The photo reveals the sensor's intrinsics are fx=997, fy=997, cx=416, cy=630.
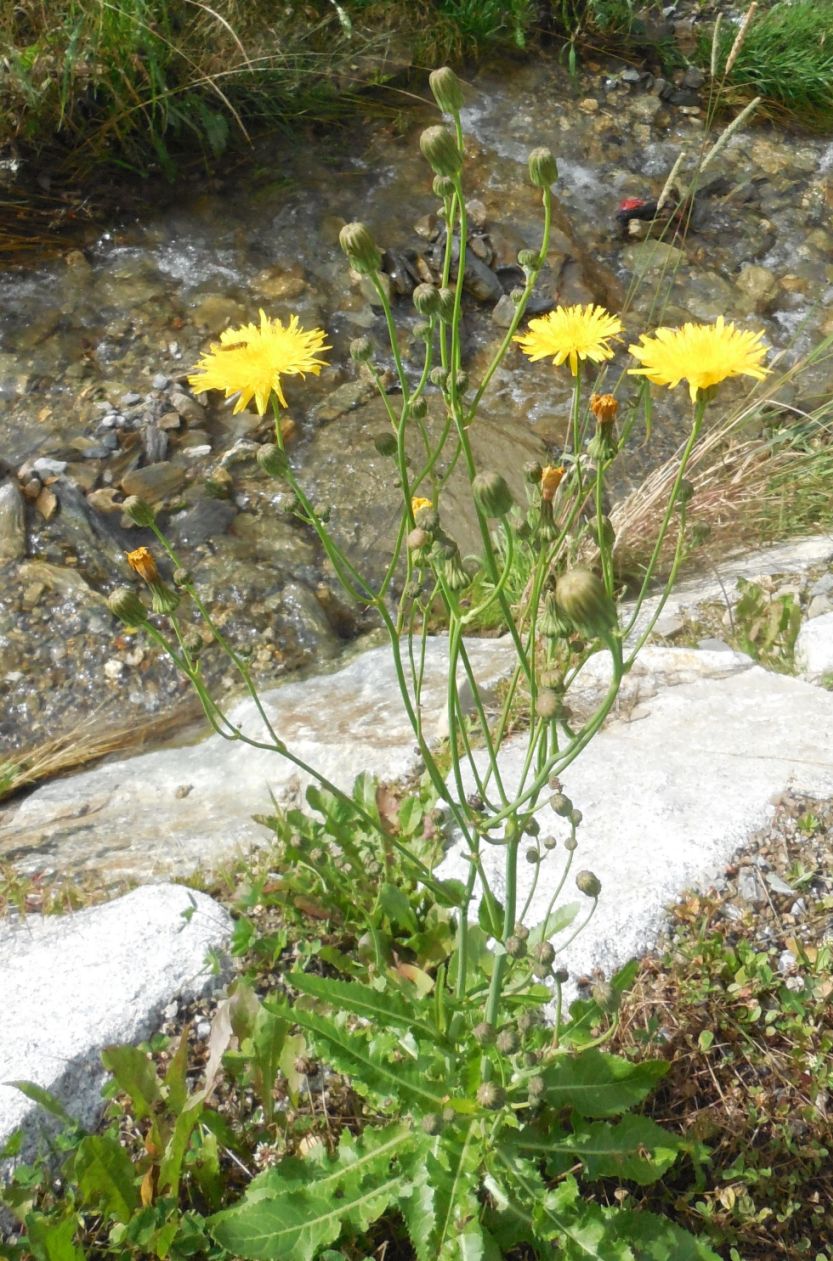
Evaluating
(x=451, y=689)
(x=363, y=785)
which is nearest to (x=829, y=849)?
(x=363, y=785)

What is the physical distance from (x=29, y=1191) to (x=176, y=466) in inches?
119

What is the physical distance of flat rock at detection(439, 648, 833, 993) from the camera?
192cm

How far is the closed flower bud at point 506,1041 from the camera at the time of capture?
51.4 inches

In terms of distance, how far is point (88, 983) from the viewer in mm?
1840

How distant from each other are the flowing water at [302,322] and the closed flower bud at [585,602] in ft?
8.40

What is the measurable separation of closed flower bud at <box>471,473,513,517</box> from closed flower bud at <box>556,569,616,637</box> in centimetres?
20

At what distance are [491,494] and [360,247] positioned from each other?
17.4 inches

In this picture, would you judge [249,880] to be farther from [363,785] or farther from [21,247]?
[21,247]

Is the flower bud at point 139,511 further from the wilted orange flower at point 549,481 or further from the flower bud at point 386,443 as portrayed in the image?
the wilted orange flower at point 549,481

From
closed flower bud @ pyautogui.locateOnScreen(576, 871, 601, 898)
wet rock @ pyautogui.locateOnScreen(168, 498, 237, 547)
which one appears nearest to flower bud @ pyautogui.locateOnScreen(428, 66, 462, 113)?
closed flower bud @ pyautogui.locateOnScreen(576, 871, 601, 898)

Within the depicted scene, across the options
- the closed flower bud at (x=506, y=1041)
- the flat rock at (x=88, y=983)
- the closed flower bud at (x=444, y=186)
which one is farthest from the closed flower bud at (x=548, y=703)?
the flat rock at (x=88, y=983)

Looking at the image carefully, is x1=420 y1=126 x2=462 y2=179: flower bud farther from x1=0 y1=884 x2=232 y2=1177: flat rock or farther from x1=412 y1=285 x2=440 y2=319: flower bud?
x1=0 y1=884 x2=232 y2=1177: flat rock

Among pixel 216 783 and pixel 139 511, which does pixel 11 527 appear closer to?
pixel 216 783

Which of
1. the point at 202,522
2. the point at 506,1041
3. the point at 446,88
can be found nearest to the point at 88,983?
the point at 506,1041
